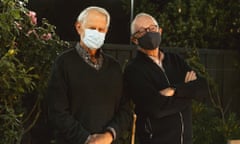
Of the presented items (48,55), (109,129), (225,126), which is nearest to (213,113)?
(225,126)

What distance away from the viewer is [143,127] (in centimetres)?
336

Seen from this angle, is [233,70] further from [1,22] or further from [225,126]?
[1,22]

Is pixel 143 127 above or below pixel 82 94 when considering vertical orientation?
below

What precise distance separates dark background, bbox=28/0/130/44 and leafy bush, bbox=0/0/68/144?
755 mm

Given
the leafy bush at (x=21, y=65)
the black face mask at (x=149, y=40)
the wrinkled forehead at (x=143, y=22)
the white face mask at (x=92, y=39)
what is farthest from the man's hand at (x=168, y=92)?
the leafy bush at (x=21, y=65)

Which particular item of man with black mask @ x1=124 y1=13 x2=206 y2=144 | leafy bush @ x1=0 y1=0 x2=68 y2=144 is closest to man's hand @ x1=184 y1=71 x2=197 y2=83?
man with black mask @ x1=124 y1=13 x2=206 y2=144

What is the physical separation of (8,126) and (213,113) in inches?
101

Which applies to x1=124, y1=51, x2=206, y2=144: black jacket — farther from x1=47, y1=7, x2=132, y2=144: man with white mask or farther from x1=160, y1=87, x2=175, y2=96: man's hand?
x1=47, y1=7, x2=132, y2=144: man with white mask

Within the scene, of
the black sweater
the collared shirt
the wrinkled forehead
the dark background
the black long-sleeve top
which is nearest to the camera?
the black sweater

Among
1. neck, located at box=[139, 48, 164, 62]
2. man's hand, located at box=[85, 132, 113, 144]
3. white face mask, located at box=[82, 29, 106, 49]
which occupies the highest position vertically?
white face mask, located at box=[82, 29, 106, 49]

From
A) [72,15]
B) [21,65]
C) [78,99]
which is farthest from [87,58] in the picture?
[72,15]

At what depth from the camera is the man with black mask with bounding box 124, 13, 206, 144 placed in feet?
10.8

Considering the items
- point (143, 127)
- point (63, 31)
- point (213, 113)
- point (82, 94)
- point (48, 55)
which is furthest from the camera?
point (213, 113)

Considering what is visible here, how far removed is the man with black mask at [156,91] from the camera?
3.28 m
